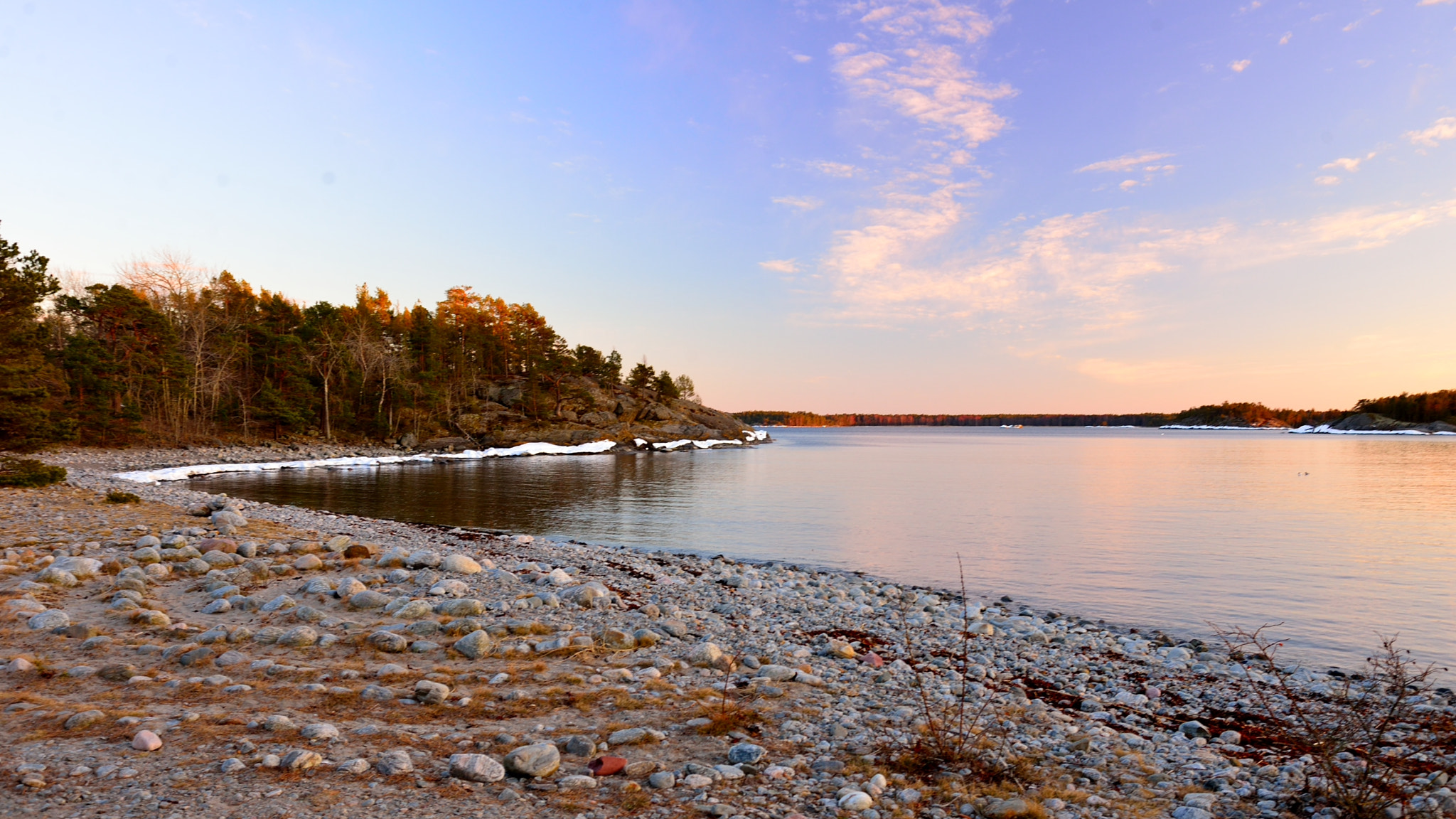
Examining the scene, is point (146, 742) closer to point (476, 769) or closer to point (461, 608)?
point (476, 769)

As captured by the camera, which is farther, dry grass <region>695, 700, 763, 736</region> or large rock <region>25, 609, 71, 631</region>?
large rock <region>25, 609, 71, 631</region>

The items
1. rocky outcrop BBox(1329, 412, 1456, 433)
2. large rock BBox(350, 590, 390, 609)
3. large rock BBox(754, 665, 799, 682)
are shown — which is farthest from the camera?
rocky outcrop BBox(1329, 412, 1456, 433)

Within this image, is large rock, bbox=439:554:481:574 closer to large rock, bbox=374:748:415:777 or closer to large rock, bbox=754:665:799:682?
large rock, bbox=754:665:799:682

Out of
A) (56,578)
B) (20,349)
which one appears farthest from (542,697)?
(20,349)

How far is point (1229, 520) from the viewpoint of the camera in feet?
97.2

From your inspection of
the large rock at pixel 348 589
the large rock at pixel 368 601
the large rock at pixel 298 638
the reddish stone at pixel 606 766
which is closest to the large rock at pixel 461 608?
the large rock at pixel 368 601

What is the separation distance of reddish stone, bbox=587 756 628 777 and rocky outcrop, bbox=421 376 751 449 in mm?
77674

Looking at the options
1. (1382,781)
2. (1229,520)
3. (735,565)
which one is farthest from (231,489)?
(1229,520)

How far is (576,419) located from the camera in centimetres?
9525

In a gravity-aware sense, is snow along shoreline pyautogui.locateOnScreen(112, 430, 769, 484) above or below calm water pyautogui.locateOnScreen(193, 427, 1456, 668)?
above

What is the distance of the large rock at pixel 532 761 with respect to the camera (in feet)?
17.9

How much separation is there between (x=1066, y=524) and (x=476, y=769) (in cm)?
2905

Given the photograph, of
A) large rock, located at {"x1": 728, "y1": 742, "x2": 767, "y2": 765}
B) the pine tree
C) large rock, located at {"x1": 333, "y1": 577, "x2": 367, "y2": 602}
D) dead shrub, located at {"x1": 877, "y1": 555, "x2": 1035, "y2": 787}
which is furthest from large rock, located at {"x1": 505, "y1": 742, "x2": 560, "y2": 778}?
the pine tree

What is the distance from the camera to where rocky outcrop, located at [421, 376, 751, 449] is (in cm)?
8550
